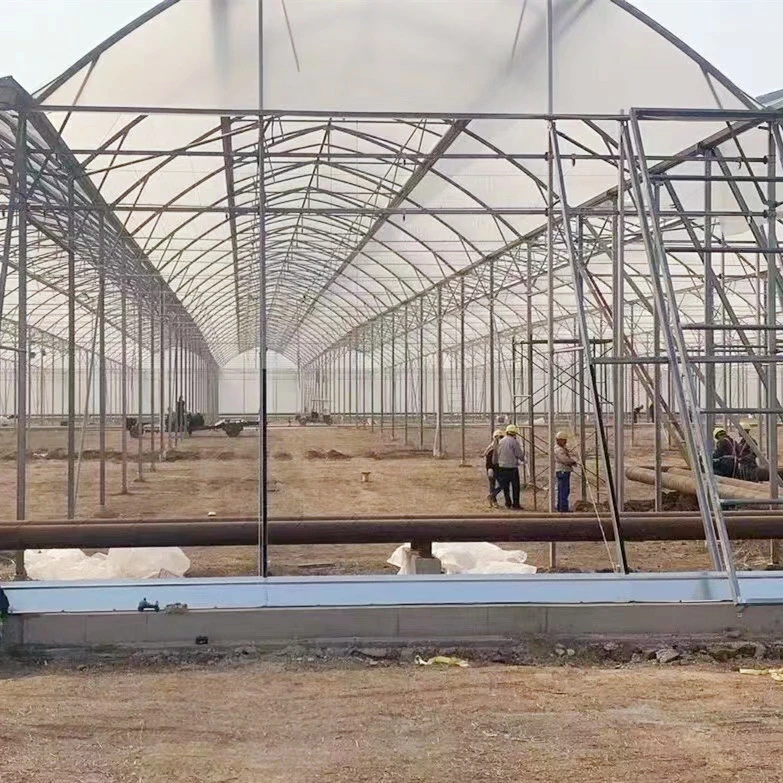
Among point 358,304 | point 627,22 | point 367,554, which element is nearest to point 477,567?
point 367,554

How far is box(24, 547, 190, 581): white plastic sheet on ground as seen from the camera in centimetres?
791

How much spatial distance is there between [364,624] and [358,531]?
9.94 feet

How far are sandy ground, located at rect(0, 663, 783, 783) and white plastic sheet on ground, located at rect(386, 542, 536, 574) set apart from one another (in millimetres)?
3688

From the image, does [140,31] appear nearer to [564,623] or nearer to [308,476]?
[564,623]

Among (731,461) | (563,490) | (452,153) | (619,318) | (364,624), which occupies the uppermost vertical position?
(452,153)

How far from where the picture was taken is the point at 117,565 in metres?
7.98

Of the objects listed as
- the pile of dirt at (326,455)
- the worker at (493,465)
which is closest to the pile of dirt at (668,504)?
the worker at (493,465)

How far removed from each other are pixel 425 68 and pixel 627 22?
1.81 meters

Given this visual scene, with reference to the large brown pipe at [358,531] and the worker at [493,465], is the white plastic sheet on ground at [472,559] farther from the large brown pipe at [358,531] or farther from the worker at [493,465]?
the worker at [493,465]

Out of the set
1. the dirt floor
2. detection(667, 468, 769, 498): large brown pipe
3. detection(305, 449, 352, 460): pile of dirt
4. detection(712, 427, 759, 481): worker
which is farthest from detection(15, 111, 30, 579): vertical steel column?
detection(305, 449, 352, 460): pile of dirt

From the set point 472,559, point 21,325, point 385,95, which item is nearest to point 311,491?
point 472,559

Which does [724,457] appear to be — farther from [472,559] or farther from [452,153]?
[472,559]

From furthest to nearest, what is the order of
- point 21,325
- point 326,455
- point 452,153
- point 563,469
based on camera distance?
1. point 326,455
2. point 563,469
3. point 452,153
4. point 21,325

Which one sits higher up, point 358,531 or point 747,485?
point 747,485
